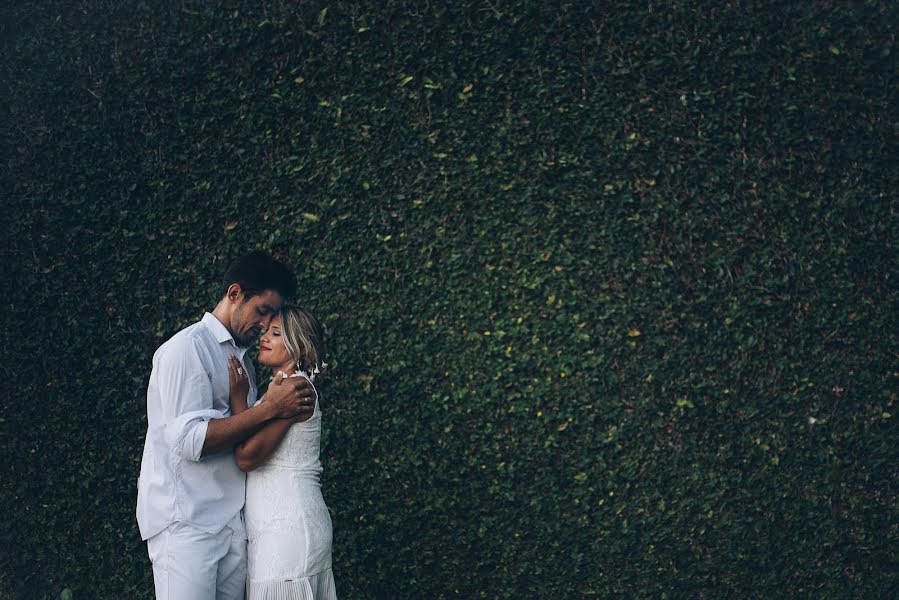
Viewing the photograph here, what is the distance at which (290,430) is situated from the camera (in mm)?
3359

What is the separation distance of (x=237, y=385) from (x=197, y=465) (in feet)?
1.20

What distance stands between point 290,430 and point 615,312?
1.97m

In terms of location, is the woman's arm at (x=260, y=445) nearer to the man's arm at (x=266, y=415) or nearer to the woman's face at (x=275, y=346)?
the man's arm at (x=266, y=415)

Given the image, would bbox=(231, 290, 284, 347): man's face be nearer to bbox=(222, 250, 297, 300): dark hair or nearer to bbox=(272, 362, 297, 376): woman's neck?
bbox=(222, 250, 297, 300): dark hair

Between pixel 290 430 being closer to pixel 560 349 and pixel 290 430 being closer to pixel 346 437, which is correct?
pixel 346 437

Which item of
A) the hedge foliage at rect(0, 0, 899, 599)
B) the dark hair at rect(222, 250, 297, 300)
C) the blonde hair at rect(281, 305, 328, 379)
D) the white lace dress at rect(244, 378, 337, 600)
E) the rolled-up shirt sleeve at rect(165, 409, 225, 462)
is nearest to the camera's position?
the rolled-up shirt sleeve at rect(165, 409, 225, 462)

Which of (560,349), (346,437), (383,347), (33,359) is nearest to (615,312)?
(560,349)

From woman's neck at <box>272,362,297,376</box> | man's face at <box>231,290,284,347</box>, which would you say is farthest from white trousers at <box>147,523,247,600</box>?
man's face at <box>231,290,284,347</box>

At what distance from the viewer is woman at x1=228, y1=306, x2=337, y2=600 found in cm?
321

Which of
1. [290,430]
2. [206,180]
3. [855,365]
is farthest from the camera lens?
[206,180]

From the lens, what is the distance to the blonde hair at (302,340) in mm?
3443

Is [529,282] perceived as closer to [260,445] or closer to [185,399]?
[260,445]

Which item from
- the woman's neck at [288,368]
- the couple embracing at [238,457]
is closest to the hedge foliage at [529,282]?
the woman's neck at [288,368]

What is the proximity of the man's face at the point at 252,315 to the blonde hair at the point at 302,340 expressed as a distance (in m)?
0.09
